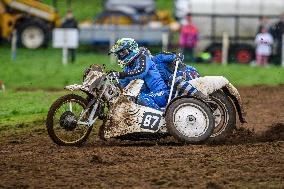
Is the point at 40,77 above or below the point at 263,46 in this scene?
below

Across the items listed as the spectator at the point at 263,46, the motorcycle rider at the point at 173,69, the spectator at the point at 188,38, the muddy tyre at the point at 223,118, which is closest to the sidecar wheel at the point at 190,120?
the motorcycle rider at the point at 173,69

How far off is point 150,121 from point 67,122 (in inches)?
49.3

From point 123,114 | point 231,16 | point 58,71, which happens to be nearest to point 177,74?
point 123,114

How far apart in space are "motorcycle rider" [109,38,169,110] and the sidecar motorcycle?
0.12 metres

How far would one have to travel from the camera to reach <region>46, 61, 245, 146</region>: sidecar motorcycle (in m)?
14.2

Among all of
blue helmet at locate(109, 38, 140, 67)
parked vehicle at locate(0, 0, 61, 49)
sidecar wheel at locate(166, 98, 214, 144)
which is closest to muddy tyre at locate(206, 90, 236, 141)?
sidecar wheel at locate(166, 98, 214, 144)

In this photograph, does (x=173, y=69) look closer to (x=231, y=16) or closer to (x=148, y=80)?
(x=148, y=80)

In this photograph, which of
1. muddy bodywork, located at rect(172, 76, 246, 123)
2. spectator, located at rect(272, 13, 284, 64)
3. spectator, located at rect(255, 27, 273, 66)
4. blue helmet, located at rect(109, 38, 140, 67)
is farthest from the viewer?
spectator, located at rect(272, 13, 284, 64)

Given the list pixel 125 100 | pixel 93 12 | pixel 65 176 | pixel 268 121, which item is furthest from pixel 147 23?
pixel 65 176

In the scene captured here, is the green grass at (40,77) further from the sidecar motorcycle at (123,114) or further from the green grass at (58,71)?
the sidecar motorcycle at (123,114)

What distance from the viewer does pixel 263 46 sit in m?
35.5

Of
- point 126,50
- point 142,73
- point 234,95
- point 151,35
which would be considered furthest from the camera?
point 151,35

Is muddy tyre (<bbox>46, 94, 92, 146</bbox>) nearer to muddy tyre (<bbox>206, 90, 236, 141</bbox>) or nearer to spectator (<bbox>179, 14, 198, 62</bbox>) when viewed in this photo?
muddy tyre (<bbox>206, 90, 236, 141</bbox>)

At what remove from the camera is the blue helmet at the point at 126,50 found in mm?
14570
